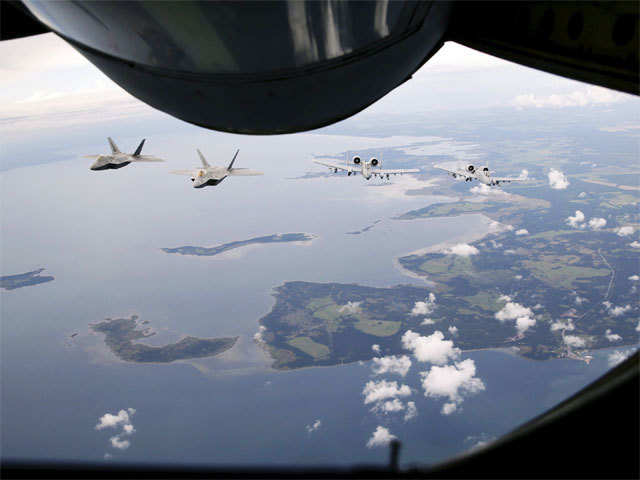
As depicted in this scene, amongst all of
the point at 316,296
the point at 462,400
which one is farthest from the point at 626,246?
the point at 316,296

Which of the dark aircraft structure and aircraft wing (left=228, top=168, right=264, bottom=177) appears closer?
the dark aircraft structure

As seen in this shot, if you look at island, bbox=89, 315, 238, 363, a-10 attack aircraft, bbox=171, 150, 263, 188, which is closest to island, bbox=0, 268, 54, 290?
island, bbox=89, 315, 238, 363

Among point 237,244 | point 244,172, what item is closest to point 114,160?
point 244,172

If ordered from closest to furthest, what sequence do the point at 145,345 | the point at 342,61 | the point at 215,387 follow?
the point at 342,61 → the point at 215,387 → the point at 145,345

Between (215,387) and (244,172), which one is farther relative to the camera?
(215,387)

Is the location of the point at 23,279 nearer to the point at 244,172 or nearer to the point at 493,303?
the point at 493,303

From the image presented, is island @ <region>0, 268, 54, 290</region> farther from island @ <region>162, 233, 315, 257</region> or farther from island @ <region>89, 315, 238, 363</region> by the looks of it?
island @ <region>89, 315, 238, 363</region>

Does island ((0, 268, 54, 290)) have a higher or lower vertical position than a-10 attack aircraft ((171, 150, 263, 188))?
lower

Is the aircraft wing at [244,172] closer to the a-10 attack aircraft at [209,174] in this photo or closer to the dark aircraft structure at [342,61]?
the a-10 attack aircraft at [209,174]
